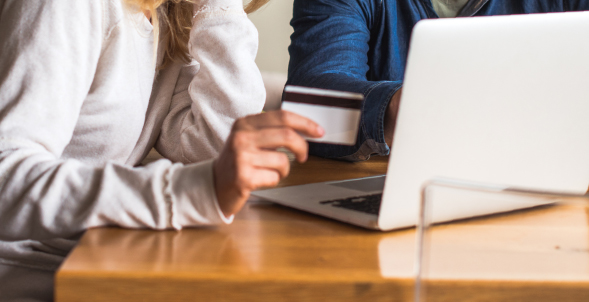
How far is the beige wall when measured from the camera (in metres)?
2.50

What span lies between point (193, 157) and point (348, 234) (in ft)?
1.63

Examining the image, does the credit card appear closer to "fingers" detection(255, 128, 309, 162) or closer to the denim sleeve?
"fingers" detection(255, 128, 309, 162)

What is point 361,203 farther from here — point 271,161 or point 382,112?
point 382,112

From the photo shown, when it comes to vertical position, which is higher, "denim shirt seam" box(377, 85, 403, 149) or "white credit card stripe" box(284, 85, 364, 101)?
"white credit card stripe" box(284, 85, 364, 101)

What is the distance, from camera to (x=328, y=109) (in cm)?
48

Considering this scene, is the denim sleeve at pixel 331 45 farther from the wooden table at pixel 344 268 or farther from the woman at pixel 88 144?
the wooden table at pixel 344 268

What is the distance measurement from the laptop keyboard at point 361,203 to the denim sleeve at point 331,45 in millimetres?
347

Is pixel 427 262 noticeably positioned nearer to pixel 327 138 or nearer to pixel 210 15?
pixel 327 138

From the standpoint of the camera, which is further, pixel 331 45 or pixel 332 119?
pixel 331 45

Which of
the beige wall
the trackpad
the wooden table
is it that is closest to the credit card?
the wooden table

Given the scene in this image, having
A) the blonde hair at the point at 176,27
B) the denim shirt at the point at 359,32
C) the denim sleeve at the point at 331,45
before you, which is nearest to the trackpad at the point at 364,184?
the denim sleeve at the point at 331,45

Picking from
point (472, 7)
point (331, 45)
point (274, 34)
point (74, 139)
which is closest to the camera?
point (74, 139)

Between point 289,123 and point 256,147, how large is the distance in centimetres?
4

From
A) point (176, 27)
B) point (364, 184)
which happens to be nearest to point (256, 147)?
point (364, 184)
